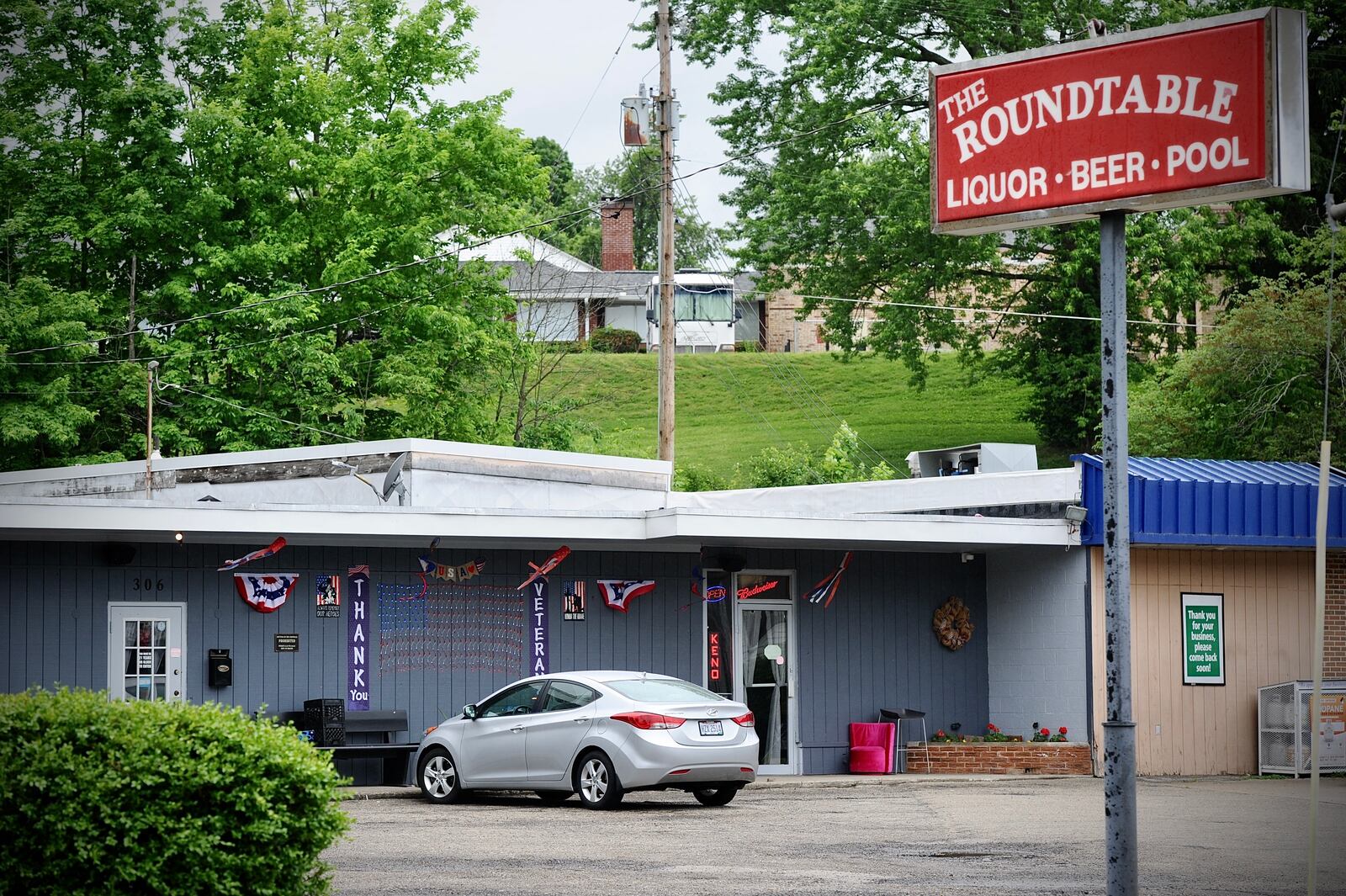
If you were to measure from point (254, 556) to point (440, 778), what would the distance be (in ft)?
11.5

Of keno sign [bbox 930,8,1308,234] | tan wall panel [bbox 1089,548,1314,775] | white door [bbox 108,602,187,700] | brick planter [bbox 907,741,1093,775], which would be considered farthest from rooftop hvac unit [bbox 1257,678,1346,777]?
keno sign [bbox 930,8,1308,234]

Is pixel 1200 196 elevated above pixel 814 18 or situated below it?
below

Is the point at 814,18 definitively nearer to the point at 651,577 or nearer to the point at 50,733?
the point at 651,577

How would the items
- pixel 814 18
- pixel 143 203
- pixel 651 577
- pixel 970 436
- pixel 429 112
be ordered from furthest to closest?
pixel 970 436
pixel 814 18
pixel 429 112
pixel 143 203
pixel 651 577

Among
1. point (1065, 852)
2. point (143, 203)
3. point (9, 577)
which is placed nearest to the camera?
point (1065, 852)

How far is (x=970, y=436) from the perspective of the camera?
5050cm

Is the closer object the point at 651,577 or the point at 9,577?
the point at 9,577

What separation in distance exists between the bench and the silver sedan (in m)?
1.55

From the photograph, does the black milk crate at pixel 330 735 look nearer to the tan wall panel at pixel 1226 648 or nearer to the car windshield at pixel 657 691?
the car windshield at pixel 657 691

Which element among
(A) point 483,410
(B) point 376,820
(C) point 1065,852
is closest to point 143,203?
(A) point 483,410

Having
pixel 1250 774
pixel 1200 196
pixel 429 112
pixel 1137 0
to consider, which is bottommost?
A: pixel 1250 774

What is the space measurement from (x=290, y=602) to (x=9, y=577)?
3053 mm

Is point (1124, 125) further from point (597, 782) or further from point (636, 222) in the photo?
point (636, 222)

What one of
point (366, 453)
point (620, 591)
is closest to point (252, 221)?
point (366, 453)
